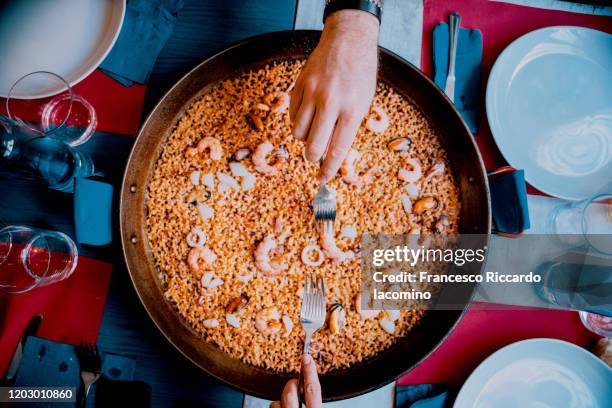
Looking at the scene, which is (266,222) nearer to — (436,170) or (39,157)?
(436,170)

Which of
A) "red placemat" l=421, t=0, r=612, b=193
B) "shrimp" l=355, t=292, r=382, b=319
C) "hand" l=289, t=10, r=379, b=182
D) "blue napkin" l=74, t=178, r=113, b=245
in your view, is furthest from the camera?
"red placemat" l=421, t=0, r=612, b=193

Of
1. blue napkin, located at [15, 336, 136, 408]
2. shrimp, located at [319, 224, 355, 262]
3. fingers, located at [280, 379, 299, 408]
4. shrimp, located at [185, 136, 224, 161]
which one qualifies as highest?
shrimp, located at [185, 136, 224, 161]

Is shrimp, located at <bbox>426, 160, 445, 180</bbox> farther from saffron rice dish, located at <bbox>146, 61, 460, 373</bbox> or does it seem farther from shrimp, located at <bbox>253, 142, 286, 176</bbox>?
shrimp, located at <bbox>253, 142, 286, 176</bbox>

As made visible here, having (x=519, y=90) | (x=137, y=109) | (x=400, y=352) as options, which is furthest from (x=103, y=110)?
(x=519, y=90)

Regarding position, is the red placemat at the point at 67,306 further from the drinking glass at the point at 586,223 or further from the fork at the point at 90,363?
the drinking glass at the point at 586,223

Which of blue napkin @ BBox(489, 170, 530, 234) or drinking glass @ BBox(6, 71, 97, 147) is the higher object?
drinking glass @ BBox(6, 71, 97, 147)

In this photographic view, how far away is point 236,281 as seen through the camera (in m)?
1.09

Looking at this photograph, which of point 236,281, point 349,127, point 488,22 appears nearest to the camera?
point 349,127

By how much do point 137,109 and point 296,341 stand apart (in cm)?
80

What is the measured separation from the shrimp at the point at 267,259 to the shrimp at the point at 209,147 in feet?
0.87

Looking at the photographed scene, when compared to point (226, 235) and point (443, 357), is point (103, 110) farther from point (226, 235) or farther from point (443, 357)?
point (443, 357)

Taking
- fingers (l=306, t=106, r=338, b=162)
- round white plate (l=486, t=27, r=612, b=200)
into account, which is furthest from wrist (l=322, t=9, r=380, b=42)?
round white plate (l=486, t=27, r=612, b=200)

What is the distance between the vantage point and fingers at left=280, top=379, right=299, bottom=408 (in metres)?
0.83

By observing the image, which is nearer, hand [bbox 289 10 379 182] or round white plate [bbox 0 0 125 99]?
hand [bbox 289 10 379 182]
